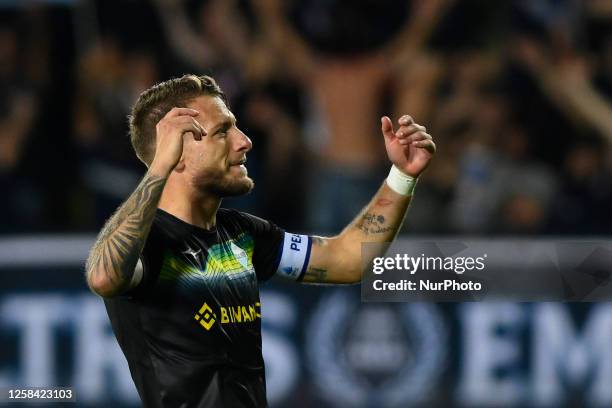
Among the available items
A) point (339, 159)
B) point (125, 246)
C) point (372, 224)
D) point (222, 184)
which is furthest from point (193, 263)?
point (339, 159)

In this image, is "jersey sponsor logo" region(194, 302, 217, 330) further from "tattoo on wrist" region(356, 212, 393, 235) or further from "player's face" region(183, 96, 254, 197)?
"tattoo on wrist" region(356, 212, 393, 235)

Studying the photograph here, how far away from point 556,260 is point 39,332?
3.53m

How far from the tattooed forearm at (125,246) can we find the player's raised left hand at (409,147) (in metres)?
1.21

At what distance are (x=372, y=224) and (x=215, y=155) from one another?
85 cm

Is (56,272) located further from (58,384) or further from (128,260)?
(128,260)

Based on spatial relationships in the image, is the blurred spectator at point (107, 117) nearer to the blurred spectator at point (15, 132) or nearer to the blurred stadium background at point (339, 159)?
the blurred stadium background at point (339, 159)

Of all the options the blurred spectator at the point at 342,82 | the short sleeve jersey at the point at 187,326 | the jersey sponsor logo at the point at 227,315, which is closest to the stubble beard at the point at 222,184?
the short sleeve jersey at the point at 187,326

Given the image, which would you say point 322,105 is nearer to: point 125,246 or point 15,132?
point 15,132

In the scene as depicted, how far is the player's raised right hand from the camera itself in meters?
4.35

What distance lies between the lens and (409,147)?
17.4 feet

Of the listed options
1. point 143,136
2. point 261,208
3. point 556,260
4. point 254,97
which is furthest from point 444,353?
point 143,136

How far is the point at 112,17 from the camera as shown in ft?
31.9

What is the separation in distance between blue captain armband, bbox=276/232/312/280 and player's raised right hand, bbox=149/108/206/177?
1.07 meters

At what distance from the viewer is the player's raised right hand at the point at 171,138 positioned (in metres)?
4.35
